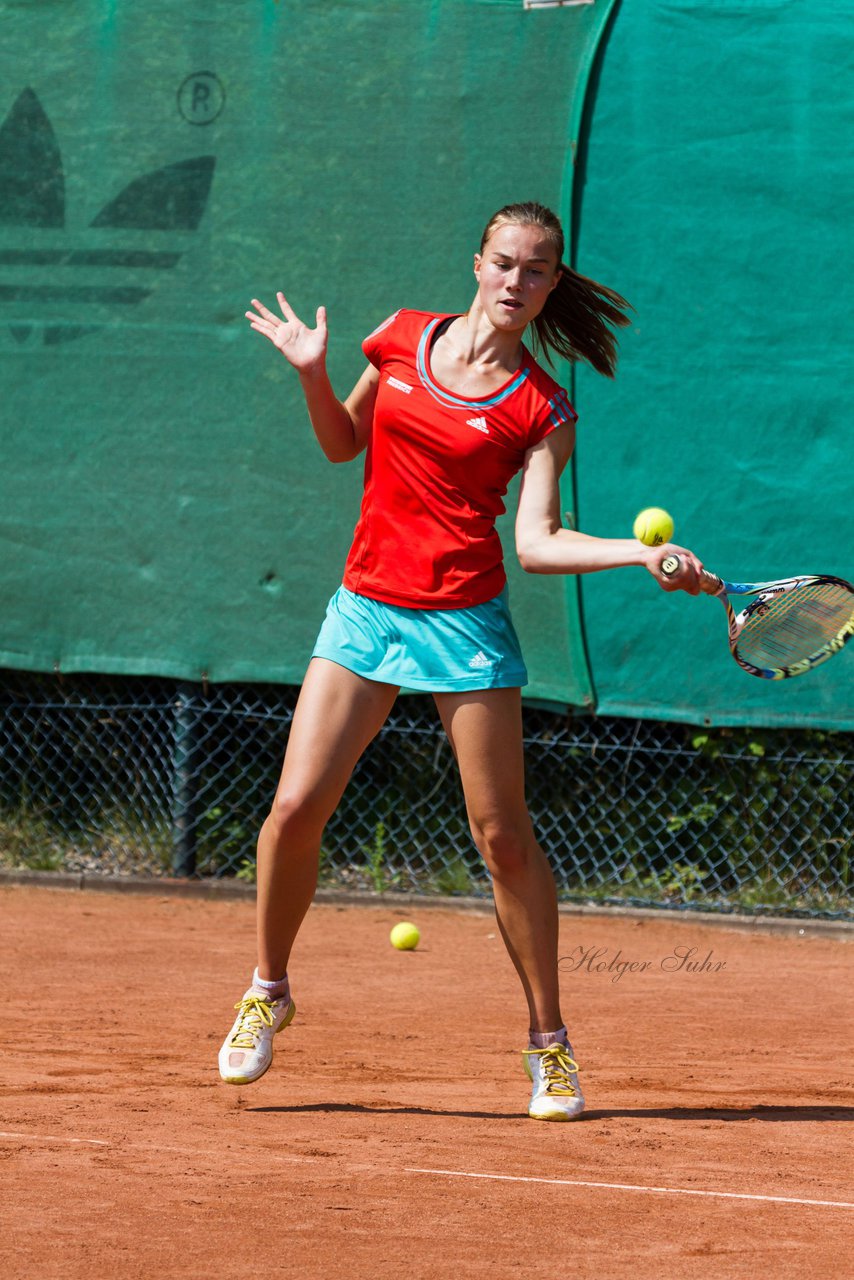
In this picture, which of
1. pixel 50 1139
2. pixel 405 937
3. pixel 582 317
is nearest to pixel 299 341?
pixel 582 317

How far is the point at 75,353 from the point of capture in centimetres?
643

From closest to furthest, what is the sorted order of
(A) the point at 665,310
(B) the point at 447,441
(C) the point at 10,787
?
1. (B) the point at 447,441
2. (A) the point at 665,310
3. (C) the point at 10,787

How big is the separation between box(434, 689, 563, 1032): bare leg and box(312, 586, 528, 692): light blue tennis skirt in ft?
0.14

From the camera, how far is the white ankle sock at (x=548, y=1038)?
11.7 ft

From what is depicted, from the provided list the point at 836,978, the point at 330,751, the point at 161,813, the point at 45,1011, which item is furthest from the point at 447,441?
the point at 161,813

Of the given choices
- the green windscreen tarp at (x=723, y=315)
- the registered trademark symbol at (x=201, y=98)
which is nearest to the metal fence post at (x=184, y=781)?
the green windscreen tarp at (x=723, y=315)

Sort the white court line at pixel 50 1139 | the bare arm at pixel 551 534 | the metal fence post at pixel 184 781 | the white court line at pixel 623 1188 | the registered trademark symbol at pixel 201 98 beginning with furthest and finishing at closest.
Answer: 1. the metal fence post at pixel 184 781
2. the registered trademark symbol at pixel 201 98
3. the bare arm at pixel 551 534
4. the white court line at pixel 50 1139
5. the white court line at pixel 623 1188

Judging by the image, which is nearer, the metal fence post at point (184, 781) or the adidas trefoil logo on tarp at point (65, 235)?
→ the adidas trefoil logo on tarp at point (65, 235)

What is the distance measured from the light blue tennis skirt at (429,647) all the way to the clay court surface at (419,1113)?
898 millimetres

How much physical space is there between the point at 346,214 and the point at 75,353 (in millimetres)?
1164

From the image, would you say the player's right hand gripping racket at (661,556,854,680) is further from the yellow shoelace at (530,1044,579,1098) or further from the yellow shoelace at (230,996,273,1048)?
the yellow shoelace at (230,996,273,1048)

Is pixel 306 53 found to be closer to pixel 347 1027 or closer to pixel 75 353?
pixel 75 353

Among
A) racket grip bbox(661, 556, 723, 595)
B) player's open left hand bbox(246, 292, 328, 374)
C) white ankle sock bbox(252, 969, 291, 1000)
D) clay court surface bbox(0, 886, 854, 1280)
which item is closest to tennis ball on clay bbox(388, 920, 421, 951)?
clay court surface bbox(0, 886, 854, 1280)

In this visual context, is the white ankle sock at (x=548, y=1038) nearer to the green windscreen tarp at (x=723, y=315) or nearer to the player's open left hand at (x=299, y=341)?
the player's open left hand at (x=299, y=341)
